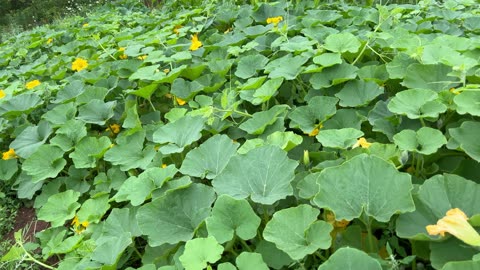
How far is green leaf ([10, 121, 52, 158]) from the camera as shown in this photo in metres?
2.63

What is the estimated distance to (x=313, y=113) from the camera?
2080 mm

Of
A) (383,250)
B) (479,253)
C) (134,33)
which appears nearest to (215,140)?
(383,250)

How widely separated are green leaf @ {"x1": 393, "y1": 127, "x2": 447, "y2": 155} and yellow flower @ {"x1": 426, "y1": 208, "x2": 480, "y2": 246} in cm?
41

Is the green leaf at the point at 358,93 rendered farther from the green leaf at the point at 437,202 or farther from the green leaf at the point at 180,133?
the green leaf at the point at 437,202

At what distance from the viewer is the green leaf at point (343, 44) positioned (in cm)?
239

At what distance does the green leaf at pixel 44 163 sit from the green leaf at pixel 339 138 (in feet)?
4.65

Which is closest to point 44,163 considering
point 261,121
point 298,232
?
point 261,121

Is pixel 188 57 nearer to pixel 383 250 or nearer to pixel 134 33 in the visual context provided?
pixel 134 33

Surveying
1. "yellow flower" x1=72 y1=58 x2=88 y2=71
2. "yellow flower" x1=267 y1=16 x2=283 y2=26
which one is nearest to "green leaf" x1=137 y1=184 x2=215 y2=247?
"yellow flower" x1=267 y1=16 x2=283 y2=26

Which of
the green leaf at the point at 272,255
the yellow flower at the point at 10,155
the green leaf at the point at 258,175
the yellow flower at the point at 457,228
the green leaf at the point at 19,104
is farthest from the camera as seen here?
the green leaf at the point at 19,104

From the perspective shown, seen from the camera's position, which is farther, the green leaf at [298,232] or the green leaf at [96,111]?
the green leaf at [96,111]

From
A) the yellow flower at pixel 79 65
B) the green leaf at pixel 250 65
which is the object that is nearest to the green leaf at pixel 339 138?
the green leaf at pixel 250 65

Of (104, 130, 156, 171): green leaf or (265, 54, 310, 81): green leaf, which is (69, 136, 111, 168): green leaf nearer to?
(104, 130, 156, 171): green leaf

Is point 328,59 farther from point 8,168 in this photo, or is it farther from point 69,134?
point 8,168
